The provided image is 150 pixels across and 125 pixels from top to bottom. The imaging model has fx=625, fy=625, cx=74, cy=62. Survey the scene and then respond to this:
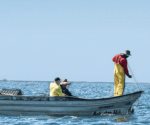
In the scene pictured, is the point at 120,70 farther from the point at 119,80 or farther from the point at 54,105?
the point at 54,105

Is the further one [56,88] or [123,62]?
[123,62]

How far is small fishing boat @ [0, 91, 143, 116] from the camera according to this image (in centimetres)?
3080

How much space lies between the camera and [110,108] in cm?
3188

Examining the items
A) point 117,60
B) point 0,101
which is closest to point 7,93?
point 0,101

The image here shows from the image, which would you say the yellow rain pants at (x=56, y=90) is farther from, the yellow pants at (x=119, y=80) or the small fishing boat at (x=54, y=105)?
the yellow pants at (x=119, y=80)

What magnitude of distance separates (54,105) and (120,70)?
397 centimetres

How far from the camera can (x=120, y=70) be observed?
32188 millimetres

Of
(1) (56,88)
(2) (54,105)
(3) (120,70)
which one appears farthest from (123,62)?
(2) (54,105)

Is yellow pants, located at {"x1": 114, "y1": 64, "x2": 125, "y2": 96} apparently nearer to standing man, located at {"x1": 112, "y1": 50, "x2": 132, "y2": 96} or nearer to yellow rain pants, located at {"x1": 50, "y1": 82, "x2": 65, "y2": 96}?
standing man, located at {"x1": 112, "y1": 50, "x2": 132, "y2": 96}

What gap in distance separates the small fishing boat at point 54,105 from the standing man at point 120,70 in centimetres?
68

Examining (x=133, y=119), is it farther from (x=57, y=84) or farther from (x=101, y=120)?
(x=57, y=84)

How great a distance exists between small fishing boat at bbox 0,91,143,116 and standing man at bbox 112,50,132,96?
676mm

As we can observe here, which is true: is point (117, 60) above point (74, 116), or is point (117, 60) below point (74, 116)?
above

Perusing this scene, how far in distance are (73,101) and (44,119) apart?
6.30 ft
